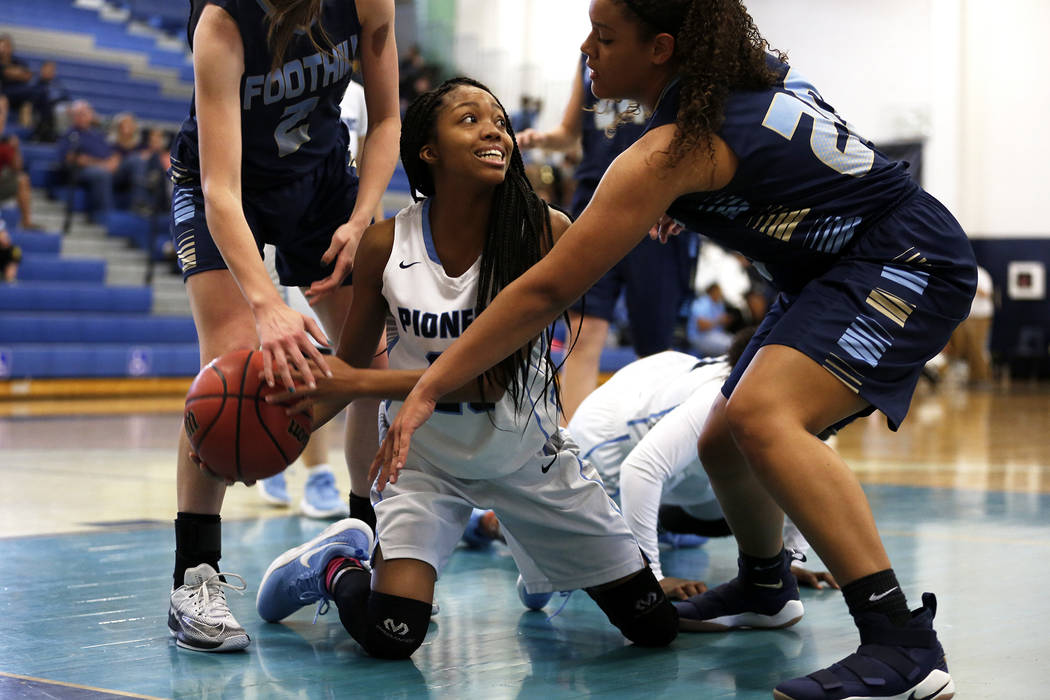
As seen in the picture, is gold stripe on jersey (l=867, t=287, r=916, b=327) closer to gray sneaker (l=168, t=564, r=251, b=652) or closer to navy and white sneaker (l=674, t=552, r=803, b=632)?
navy and white sneaker (l=674, t=552, r=803, b=632)

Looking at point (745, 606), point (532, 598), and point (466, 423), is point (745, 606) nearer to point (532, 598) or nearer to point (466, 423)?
point (532, 598)

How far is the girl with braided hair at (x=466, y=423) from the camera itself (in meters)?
2.57

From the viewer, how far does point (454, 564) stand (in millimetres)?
3662

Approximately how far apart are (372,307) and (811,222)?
967 millimetres

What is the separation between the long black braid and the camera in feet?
8.35

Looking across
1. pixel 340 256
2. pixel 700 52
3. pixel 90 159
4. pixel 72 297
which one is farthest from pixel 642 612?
pixel 90 159

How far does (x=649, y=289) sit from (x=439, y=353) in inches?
80.5

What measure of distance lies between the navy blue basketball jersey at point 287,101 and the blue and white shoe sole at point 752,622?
1437mm

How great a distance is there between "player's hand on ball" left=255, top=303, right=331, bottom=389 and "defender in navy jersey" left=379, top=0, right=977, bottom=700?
0.20 m

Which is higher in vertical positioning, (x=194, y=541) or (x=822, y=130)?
(x=822, y=130)

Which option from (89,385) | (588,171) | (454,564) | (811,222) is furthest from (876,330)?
(89,385)

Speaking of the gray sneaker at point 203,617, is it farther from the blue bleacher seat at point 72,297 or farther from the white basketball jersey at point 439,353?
the blue bleacher seat at point 72,297

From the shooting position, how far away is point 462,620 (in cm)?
289

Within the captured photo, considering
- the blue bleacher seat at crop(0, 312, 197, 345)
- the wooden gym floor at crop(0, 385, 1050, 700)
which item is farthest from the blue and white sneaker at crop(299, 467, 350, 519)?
the blue bleacher seat at crop(0, 312, 197, 345)
